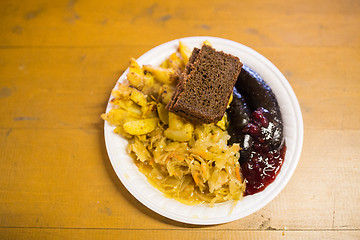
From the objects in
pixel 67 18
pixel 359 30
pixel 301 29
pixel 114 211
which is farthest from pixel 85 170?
pixel 359 30

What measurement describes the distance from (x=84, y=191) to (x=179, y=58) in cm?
149

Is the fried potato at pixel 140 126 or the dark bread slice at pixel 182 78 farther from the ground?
the dark bread slice at pixel 182 78

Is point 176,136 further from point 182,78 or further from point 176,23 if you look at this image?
point 176,23

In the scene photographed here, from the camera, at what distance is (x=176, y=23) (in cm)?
314

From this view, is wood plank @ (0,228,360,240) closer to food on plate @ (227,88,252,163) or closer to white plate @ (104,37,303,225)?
white plate @ (104,37,303,225)

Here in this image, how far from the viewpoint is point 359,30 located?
302cm

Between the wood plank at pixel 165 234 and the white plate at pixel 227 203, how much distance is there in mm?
286

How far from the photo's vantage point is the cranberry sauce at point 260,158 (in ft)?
7.63

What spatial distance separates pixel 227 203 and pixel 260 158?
45 cm

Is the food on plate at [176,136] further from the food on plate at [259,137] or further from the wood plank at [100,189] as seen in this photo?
the wood plank at [100,189]

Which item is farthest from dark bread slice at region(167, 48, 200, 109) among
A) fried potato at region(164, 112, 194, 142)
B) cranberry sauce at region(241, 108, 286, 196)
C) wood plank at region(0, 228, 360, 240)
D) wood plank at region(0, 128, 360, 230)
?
wood plank at region(0, 228, 360, 240)

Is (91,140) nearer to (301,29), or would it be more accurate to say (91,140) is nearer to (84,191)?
(84,191)

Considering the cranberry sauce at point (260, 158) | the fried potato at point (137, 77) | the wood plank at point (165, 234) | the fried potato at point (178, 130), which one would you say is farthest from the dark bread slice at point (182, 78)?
the wood plank at point (165, 234)

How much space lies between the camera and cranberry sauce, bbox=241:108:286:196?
233cm
